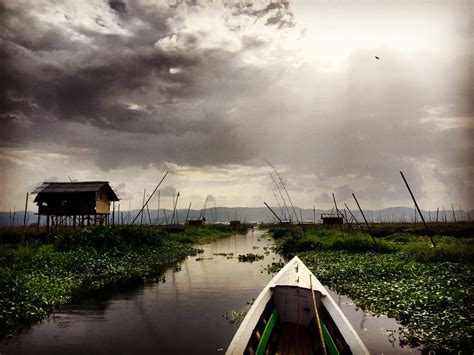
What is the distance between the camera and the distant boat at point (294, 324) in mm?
5523

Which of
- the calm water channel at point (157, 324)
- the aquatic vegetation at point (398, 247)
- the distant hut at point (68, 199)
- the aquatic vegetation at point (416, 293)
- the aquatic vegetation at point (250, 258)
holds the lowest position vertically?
the calm water channel at point (157, 324)

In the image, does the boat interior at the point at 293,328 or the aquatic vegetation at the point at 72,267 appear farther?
the aquatic vegetation at the point at 72,267

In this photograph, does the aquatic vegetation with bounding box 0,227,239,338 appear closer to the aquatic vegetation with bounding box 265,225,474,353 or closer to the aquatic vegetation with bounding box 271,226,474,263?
the aquatic vegetation with bounding box 265,225,474,353

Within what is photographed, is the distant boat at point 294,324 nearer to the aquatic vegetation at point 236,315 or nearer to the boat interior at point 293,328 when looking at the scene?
the boat interior at point 293,328

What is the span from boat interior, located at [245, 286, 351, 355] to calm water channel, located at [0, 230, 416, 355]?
56.7 inches

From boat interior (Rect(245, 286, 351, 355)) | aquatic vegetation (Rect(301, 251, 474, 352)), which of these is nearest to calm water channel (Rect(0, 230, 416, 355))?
aquatic vegetation (Rect(301, 251, 474, 352))

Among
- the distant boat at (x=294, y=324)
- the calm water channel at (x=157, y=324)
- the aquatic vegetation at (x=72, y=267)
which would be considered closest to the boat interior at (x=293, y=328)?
the distant boat at (x=294, y=324)

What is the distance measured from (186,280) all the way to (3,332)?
25.5ft

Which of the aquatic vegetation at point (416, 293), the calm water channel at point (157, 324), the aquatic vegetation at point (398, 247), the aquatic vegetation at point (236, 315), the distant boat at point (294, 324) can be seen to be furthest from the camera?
the aquatic vegetation at point (398, 247)

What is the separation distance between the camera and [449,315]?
311 inches

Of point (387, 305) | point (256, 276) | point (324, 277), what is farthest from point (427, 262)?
point (256, 276)

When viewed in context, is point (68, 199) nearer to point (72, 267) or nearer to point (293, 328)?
point (72, 267)

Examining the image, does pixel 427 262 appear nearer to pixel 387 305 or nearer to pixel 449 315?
pixel 387 305

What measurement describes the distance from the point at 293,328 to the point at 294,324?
4.6 inches
